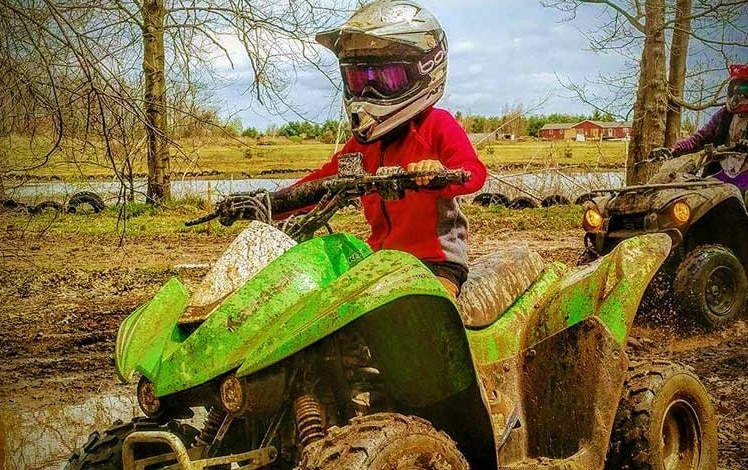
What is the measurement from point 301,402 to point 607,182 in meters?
13.6

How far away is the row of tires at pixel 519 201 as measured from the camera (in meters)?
15.5

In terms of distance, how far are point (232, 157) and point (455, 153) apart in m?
18.3

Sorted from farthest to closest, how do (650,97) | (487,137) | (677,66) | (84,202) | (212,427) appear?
(487,137) → (84,202) → (677,66) → (650,97) → (212,427)

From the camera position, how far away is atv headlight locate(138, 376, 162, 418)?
3.17 metres

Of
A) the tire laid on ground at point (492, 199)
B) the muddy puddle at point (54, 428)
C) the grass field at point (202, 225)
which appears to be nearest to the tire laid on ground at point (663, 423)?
the muddy puddle at point (54, 428)

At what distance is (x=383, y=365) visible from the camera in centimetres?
316

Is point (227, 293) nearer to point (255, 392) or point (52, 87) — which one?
point (255, 392)

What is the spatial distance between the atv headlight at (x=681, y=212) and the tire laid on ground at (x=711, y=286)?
0.41 meters

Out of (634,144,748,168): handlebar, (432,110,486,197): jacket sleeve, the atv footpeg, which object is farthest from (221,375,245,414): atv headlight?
(634,144,748,168): handlebar

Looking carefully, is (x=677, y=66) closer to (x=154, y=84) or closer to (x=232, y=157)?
(x=154, y=84)

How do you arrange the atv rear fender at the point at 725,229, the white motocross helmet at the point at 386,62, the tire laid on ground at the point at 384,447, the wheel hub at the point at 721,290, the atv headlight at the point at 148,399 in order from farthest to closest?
the atv rear fender at the point at 725,229
the wheel hub at the point at 721,290
the white motocross helmet at the point at 386,62
the atv headlight at the point at 148,399
the tire laid on ground at the point at 384,447

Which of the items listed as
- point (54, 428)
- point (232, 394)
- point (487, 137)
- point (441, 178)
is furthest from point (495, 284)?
point (487, 137)

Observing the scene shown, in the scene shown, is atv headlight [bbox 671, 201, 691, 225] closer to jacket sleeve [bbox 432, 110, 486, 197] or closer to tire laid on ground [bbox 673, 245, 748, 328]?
tire laid on ground [bbox 673, 245, 748, 328]

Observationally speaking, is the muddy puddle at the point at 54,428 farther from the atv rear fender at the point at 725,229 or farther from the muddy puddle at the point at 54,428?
the atv rear fender at the point at 725,229
